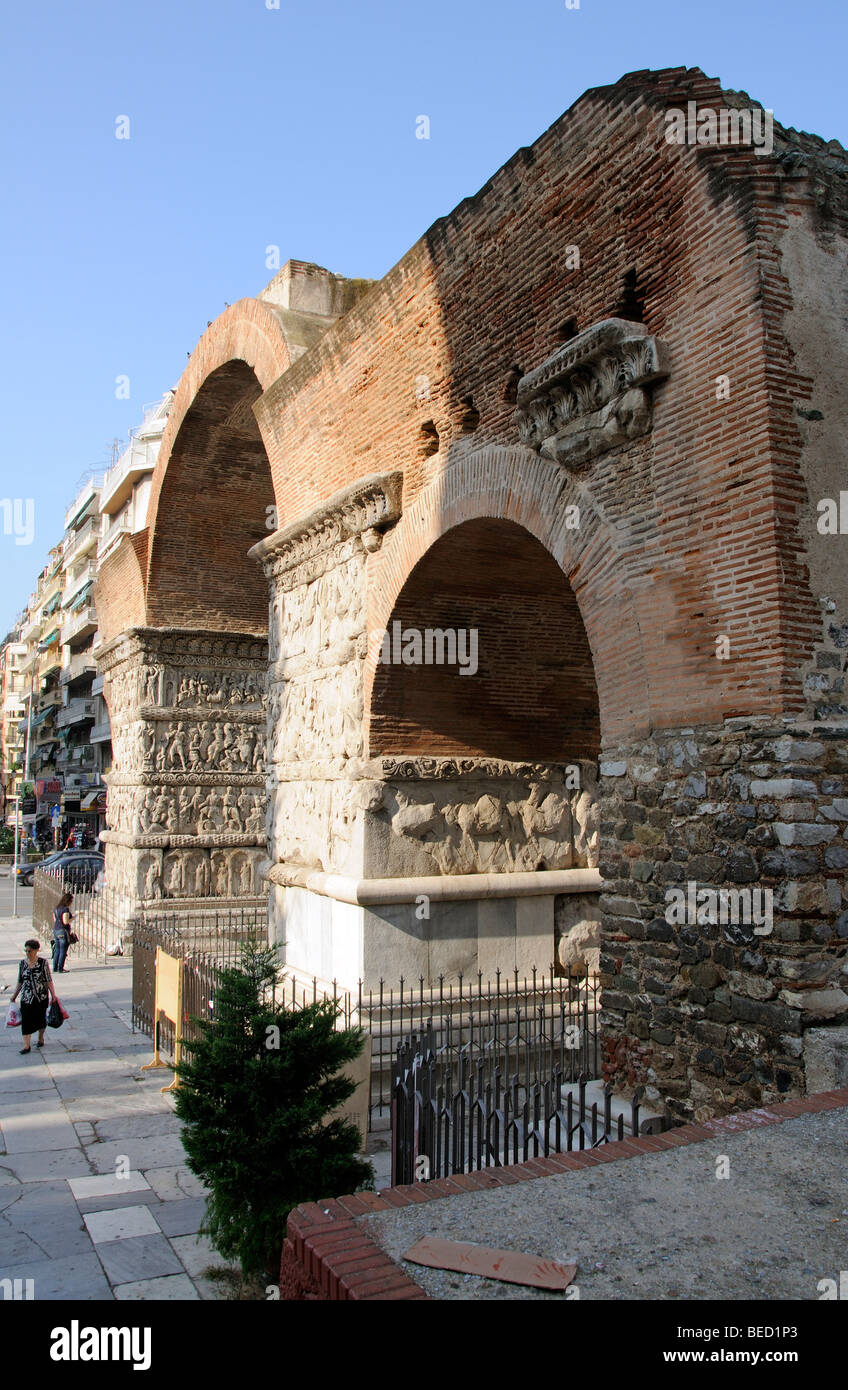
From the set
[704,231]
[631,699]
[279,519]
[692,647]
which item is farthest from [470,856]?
A: [704,231]

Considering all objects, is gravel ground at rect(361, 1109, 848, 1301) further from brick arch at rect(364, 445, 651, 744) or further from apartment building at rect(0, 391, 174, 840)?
apartment building at rect(0, 391, 174, 840)

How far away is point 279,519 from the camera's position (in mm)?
10086

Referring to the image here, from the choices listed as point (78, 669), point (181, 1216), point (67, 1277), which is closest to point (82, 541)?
point (78, 669)

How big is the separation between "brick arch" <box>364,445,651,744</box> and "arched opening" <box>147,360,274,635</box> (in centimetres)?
634

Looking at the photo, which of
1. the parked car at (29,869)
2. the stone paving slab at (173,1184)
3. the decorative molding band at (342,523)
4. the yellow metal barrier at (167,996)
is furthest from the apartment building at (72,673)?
the stone paving slab at (173,1184)

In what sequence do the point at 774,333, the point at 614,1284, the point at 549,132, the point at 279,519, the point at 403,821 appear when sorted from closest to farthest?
the point at 614,1284, the point at 774,333, the point at 549,132, the point at 403,821, the point at 279,519

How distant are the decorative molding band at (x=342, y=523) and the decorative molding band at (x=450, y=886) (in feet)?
8.54

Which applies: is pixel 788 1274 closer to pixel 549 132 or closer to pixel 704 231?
pixel 704 231

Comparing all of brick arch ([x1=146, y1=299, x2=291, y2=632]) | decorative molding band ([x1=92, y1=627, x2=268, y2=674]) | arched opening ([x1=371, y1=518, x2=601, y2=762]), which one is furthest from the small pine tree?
decorative molding band ([x1=92, y1=627, x2=268, y2=674])

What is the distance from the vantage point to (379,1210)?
123 inches

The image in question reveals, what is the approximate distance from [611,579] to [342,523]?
346cm

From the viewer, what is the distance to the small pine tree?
13.7 feet

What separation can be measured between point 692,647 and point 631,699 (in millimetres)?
529

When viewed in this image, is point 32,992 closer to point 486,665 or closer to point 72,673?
point 486,665
